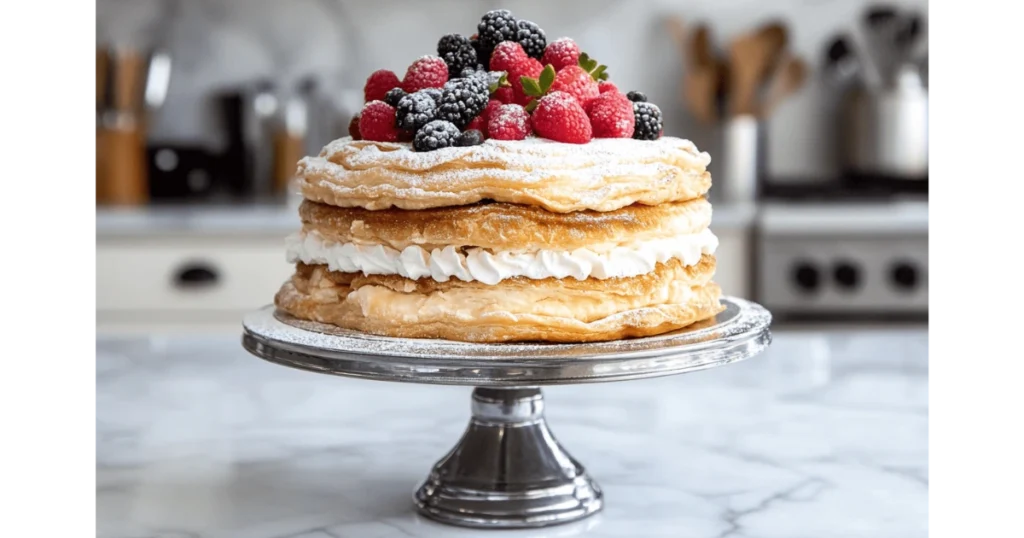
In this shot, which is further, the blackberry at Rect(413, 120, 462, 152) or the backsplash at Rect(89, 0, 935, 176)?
the backsplash at Rect(89, 0, 935, 176)

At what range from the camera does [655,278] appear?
1.28 metres

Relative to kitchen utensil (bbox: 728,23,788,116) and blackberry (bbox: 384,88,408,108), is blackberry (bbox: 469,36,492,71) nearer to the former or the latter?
blackberry (bbox: 384,88,408,108)

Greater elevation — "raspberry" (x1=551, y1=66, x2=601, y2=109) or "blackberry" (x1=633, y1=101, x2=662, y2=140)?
"raspberry" (x1=551, y1=66, x2=601, y2=109)

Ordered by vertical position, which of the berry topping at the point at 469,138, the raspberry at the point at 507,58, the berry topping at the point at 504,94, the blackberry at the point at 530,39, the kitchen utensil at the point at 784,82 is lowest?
the berry topping at the point at 469,138

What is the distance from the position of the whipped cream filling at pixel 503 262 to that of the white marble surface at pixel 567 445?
0.27 meters

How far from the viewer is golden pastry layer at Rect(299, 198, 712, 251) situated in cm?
120

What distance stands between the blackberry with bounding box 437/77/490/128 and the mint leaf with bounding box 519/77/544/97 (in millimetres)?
50

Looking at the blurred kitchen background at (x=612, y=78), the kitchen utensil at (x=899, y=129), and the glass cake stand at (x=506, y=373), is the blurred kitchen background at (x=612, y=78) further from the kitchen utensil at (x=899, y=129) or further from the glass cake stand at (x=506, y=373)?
the glass cake stand at (x=506, y=373)

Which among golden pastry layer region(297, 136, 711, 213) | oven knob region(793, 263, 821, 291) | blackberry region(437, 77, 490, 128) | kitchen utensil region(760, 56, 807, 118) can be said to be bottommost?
oven knob region(793, 263, 821, 291)

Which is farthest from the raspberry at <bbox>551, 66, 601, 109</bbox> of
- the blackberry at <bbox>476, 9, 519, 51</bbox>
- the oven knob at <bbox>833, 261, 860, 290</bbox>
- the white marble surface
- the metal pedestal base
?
the oven knob at <bbox>833, 261, 860, 290</bbox>

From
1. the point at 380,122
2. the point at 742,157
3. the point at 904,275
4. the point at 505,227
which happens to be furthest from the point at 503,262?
the point at 742,157

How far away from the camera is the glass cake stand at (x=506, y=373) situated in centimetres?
108

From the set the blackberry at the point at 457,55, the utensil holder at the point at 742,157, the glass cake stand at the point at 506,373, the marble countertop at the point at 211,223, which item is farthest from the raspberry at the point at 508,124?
the utensil holder at the point at 742,157
